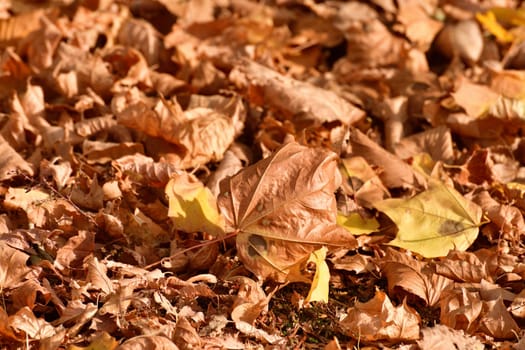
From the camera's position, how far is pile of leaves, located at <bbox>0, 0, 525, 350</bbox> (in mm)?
1924

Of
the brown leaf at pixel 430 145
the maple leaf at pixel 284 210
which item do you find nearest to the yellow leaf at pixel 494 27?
the brown leaf at pixel 430 145

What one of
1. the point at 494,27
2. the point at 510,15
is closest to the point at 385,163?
the point at 494,27

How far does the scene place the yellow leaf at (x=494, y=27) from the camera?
3381 millimetres

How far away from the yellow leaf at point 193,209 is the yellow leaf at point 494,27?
74.0 inches

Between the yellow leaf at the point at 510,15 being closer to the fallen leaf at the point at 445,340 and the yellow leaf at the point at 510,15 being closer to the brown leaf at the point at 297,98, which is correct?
the brown leaf at the point at 297,98

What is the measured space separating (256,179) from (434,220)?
0.60m

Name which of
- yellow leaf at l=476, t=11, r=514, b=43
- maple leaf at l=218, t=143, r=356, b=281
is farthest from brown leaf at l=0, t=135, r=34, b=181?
yellow leaf at l=476, t=11, r=514, b=43

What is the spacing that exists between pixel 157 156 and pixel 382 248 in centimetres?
84

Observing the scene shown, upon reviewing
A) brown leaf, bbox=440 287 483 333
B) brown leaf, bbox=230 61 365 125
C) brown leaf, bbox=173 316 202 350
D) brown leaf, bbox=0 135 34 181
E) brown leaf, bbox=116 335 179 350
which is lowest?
brown leaf, bbox=440 287 483 333

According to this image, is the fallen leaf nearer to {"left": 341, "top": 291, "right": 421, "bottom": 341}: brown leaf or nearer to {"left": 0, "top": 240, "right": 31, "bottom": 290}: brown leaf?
{"left": 341, "top": 291, "right": 421, "bottom": 341}: brown leaf

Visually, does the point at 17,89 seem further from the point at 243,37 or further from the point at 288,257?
the point at 288,257

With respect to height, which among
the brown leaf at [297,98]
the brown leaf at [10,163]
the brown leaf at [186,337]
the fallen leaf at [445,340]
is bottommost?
the fallen leaf at [445,340]

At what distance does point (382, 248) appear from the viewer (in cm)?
224

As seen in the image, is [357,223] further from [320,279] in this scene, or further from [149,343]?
[149,343]
